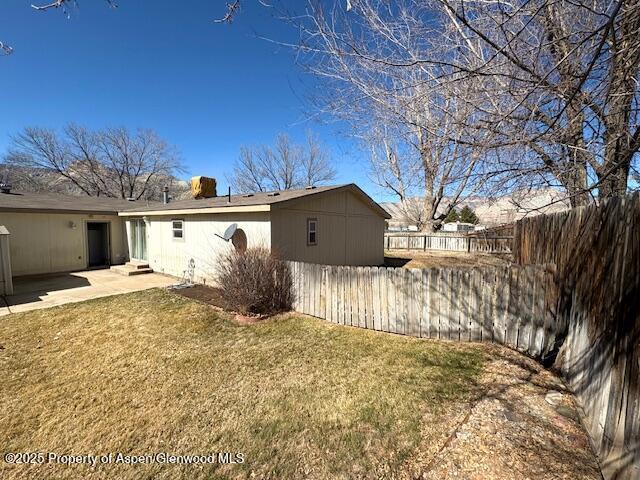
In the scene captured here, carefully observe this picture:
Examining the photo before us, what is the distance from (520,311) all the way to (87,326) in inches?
330

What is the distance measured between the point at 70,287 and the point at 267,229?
7149mm

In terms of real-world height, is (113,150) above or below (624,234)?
above

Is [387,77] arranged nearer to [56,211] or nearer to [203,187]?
[203,187]

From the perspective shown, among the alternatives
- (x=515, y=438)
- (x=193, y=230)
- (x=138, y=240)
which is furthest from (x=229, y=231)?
(x=515, y=438)

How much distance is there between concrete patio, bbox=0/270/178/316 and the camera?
7590mm

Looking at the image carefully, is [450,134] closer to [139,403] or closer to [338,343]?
[338,343]

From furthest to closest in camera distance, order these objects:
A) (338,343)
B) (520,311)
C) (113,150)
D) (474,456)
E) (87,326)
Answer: (113,150)
(87,326)
(338,343)
(520,311)
(474,456)

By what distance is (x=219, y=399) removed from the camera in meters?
3.53

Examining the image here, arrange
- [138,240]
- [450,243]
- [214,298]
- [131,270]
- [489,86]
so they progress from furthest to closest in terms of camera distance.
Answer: [450,243] < [138,240] < [131,270] < [214,298] < [489,86]

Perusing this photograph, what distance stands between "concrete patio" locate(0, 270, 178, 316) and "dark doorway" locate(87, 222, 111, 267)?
1.22 metres

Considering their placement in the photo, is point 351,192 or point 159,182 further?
point 159,182

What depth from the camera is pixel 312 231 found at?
977 cm

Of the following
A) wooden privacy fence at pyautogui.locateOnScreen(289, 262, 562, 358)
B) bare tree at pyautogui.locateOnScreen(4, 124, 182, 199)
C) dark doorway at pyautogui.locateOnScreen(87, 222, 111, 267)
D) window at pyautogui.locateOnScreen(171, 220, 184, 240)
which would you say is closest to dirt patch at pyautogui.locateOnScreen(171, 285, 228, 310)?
window at pyautogui.locateOnScreen(171, 220, 184, 240)

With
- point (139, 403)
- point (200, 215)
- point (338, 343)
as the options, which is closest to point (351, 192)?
point (200, 215)
